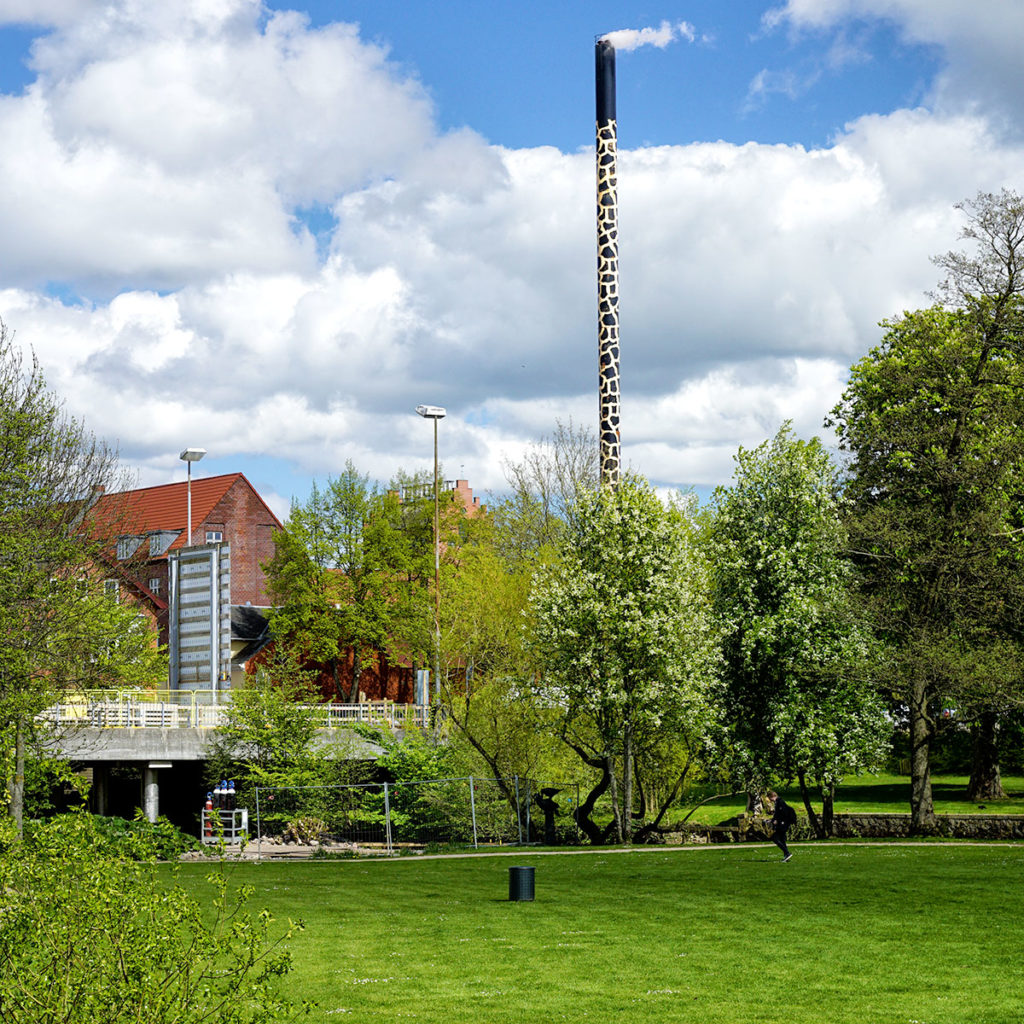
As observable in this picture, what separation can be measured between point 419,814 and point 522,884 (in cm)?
1772

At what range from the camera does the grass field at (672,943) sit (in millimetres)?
11523

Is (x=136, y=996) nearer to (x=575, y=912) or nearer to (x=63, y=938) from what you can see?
(x=63, y=938)

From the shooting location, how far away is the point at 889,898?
18.5 m

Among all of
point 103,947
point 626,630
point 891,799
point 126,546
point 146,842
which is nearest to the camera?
point 103,947

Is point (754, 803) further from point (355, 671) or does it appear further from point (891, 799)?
point (355, 671)

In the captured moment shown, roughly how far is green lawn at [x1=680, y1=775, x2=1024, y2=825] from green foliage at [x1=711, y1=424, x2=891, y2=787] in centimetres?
687

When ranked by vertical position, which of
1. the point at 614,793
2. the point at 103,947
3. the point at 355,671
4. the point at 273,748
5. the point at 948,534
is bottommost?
the point at 614,793

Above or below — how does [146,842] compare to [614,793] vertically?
above

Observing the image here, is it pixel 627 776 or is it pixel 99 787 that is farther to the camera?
pixel 99 787

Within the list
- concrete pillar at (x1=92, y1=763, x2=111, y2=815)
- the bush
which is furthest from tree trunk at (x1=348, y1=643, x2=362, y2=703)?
the bush

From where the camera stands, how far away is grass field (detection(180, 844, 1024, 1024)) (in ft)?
37.8

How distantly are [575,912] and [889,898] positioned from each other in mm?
4678

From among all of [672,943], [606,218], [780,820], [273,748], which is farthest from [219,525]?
[672,943]

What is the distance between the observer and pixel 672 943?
49.4ft
